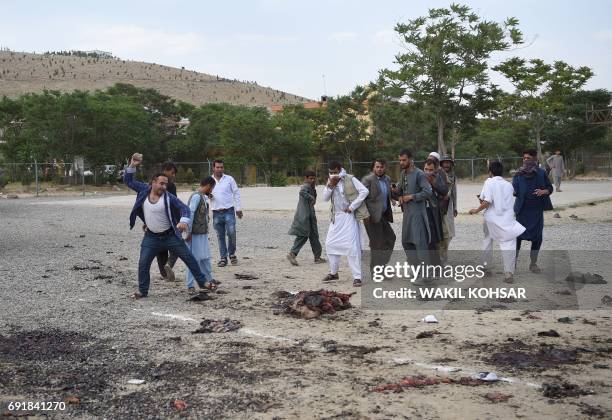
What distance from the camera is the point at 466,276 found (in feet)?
31.1

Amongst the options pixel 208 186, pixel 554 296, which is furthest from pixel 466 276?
pixel 208 186

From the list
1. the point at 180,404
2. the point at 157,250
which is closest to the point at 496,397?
the point at 180,404

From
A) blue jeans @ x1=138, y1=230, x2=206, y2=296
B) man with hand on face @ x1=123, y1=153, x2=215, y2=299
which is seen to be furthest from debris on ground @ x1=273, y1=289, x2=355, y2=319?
man with hand on face @ x1=123, y1=153, x2=215, y2=299

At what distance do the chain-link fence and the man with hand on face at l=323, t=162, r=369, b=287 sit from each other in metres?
30.9

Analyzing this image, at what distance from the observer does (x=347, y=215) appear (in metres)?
9.17

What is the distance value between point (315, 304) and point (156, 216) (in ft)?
8.00

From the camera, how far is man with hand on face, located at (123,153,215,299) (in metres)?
8.54

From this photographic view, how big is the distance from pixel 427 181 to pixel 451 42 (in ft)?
105

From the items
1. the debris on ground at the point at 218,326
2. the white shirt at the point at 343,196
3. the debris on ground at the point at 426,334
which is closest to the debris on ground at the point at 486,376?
the debris on ground at the point at 426,334

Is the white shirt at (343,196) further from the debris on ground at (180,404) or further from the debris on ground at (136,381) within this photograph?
the debris on ground at (180,404)

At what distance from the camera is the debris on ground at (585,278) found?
28.8ft

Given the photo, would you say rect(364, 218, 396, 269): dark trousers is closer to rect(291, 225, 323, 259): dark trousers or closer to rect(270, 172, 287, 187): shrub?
rect(291, 225, 323, 259): dark trousers
